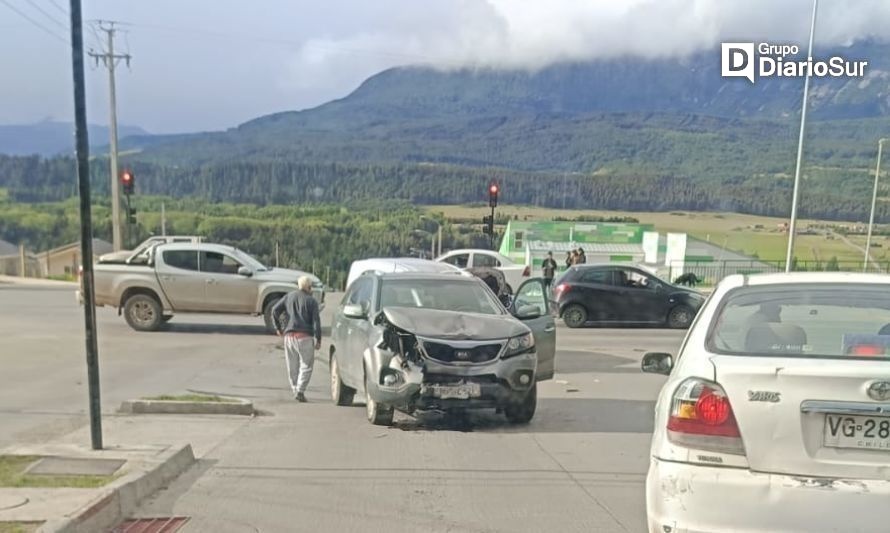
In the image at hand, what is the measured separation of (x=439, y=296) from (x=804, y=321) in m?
5.49

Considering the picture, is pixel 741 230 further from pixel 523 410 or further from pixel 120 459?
pixel 120 459

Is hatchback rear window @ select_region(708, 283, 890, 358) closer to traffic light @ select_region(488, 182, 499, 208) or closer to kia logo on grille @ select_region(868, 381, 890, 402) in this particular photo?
kia logo on grille @ select_region(868, 381, 890, 402)

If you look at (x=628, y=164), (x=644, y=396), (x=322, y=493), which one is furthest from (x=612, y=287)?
(x=628, y=164)

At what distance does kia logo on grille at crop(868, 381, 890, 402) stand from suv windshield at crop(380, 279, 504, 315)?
5.98 m

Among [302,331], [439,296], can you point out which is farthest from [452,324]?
[302,331]

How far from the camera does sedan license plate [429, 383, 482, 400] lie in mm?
8164

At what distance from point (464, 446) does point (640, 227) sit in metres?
42.4

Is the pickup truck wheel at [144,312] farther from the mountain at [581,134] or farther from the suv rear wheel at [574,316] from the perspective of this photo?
the mountain at [581,134]

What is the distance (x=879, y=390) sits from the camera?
3607 millimetres

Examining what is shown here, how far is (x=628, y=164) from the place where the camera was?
83.7 metres

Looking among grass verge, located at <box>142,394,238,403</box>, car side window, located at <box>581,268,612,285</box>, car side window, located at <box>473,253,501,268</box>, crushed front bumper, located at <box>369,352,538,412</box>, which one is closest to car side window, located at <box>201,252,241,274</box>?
grass verge, located at <box>142,394,238,403</box>

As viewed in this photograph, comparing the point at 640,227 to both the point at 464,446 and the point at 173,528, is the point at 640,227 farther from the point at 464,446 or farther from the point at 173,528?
the point at 173,528

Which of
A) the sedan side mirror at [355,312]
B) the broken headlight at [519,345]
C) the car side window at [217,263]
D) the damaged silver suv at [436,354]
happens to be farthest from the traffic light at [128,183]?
the broken headlight at [519,345]

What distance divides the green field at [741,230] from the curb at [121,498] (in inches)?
1402
